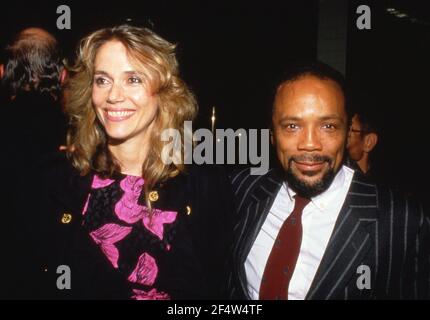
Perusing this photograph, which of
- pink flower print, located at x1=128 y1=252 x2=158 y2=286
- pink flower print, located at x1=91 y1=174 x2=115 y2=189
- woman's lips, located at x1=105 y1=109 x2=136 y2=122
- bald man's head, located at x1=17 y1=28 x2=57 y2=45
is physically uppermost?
bald man's head, located at x1=17 y1=28 x2=57 y2=45

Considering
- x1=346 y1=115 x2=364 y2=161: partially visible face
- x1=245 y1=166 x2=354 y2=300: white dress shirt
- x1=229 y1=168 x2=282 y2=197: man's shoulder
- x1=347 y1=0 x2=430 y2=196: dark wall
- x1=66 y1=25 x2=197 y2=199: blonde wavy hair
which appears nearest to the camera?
x1=245 y1=166 x2=354 y2=300: white dress shirt

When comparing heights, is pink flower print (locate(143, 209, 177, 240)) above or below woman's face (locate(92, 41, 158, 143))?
below

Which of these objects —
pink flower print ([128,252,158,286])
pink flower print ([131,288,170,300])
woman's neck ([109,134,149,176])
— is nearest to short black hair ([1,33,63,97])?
woman's neck ([109,134,149,176])

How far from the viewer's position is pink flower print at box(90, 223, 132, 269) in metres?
2.08

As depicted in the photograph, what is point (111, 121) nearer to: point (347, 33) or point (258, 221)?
point (258, 221)

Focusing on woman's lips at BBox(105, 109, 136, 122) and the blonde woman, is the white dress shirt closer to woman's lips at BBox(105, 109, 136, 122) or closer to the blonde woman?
the blonde woman

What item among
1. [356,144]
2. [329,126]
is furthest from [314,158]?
[356,144]

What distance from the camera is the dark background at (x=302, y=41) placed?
504 centimetres

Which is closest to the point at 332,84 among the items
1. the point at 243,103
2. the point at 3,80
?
the point at 3,80

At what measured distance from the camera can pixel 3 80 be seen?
2656 millimetres

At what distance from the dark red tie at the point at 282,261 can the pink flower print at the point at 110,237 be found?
78 centimetres

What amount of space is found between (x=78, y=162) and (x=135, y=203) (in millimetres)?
426

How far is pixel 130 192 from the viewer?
224 centimetres

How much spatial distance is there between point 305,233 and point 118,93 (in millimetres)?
1269
